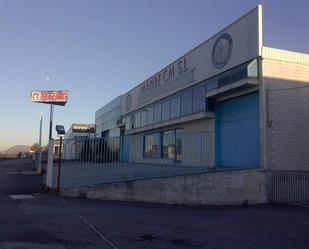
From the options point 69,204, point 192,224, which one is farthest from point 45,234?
point 69,204

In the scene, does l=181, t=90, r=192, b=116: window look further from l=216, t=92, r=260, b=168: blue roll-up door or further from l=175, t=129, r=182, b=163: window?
l=175, t=129, r=182, b=163: window

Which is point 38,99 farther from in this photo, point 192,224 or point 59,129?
point 192,224

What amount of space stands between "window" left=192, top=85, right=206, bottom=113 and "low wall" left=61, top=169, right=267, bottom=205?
669 centimetres

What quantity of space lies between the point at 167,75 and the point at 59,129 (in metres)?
12.6

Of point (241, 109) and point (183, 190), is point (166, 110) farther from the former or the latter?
point (183, 190)

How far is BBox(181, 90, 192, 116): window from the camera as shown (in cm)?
2677

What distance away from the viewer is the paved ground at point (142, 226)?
32.0 ft

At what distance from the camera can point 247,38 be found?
21.1 m

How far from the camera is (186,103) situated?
2733 cm

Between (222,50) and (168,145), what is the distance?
629cm

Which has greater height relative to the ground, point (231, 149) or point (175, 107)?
point (175, 107)

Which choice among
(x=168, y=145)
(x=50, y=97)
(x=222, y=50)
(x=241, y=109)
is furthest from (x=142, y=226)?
(x=222, y=50)

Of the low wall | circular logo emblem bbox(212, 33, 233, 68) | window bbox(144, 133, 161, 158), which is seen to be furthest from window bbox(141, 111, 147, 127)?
the low wall

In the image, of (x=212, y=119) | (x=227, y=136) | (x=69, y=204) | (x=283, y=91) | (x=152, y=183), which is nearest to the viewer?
(x=69, y=204)
